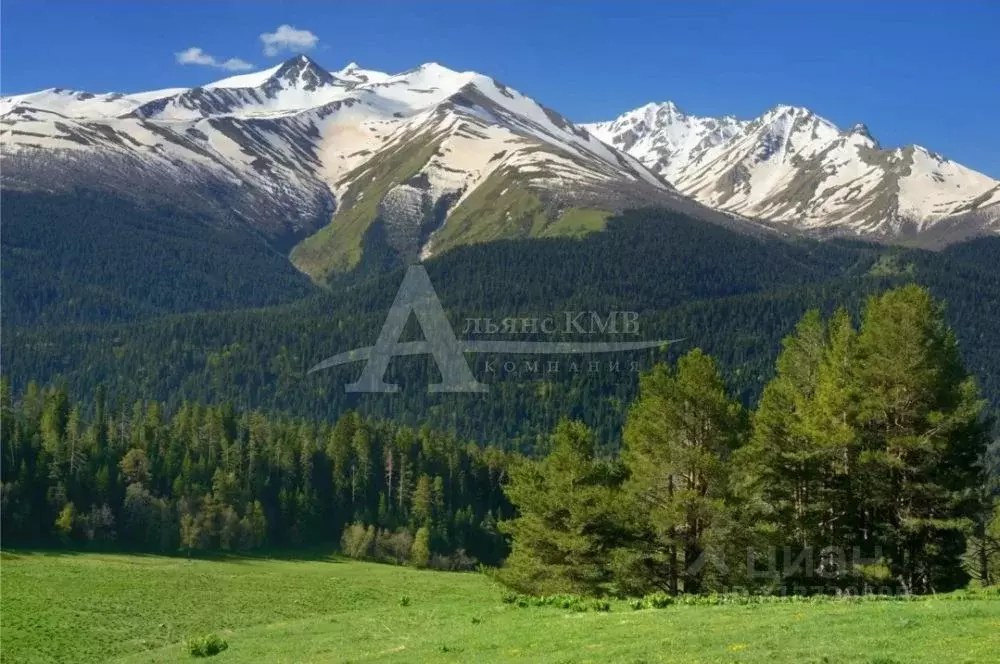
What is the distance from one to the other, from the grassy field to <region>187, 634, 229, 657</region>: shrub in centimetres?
69

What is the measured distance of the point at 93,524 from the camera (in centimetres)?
11988

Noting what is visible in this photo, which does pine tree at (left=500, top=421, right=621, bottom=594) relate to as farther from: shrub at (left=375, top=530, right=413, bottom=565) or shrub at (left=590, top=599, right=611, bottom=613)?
shrub at (left=375, top=530, right=413, bottom=565)

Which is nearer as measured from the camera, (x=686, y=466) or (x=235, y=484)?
(x=686, y=466)

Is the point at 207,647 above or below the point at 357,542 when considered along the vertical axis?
below

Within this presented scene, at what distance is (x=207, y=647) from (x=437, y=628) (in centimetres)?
919

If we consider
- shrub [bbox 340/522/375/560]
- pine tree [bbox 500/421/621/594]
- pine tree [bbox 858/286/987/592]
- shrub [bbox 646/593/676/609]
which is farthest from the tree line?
shrub [bbox 340/522/375/560]

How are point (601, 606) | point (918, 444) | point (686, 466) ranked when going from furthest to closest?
1. point (686, 466)
2. point (918, 444)
3. point (601, 606)

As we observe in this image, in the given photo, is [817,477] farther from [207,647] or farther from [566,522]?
[207,647]

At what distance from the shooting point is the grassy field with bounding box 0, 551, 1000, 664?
26.8 meters

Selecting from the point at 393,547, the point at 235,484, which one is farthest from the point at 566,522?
the point at 235,484

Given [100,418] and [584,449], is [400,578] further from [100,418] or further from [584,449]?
[100,418]

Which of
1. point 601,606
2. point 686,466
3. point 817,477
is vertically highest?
point 686,466

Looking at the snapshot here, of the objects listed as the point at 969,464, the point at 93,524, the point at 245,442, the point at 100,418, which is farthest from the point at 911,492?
the point at 100,418

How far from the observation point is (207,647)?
39.5 metres
